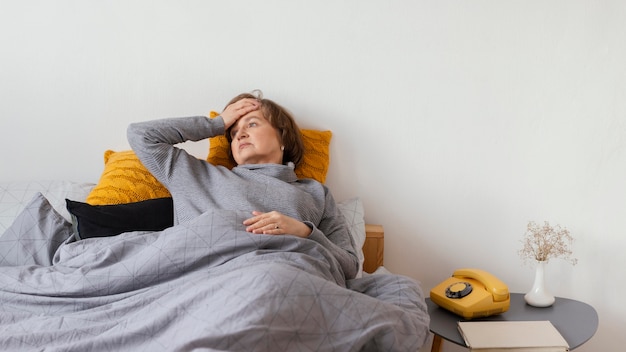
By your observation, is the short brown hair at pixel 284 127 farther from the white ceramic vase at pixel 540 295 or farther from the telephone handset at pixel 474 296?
the white ceramic vase at pixel 540 295

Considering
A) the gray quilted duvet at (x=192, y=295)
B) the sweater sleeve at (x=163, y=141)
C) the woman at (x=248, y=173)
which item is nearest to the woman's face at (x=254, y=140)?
the woman at (x=248, y=173)

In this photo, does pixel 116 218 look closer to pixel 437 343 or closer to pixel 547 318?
pixel 437 343

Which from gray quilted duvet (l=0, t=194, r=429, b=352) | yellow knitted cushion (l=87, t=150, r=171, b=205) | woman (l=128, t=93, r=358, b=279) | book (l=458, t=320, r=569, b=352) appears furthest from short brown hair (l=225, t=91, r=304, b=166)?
book (l=458, t=320, r=569, b=352)

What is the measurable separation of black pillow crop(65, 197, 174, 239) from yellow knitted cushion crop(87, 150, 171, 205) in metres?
0.07

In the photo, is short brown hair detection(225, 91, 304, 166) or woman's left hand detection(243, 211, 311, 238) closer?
woman's left hand detection(243, 211, 311, 238)

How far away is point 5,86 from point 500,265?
181 cm

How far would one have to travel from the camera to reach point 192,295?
56.9 inches

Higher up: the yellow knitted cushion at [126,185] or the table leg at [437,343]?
the yellow knitted cushion at [126,185]

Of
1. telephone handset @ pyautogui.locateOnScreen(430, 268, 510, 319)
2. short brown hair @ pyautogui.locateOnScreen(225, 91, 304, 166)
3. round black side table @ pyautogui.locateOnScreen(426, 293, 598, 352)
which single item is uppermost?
short brown hair @ pyautogui.locateOnScreen(225, 91, 304, 166)

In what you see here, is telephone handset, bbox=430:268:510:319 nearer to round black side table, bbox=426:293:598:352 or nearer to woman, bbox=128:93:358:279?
round black side table, bbox=426:293:598:352

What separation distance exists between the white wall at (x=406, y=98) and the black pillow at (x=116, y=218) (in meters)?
0.42

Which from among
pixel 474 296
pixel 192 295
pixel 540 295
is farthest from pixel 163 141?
pixel 540 295

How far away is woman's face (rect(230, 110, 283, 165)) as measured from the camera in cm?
208

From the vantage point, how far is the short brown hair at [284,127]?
213 cm
